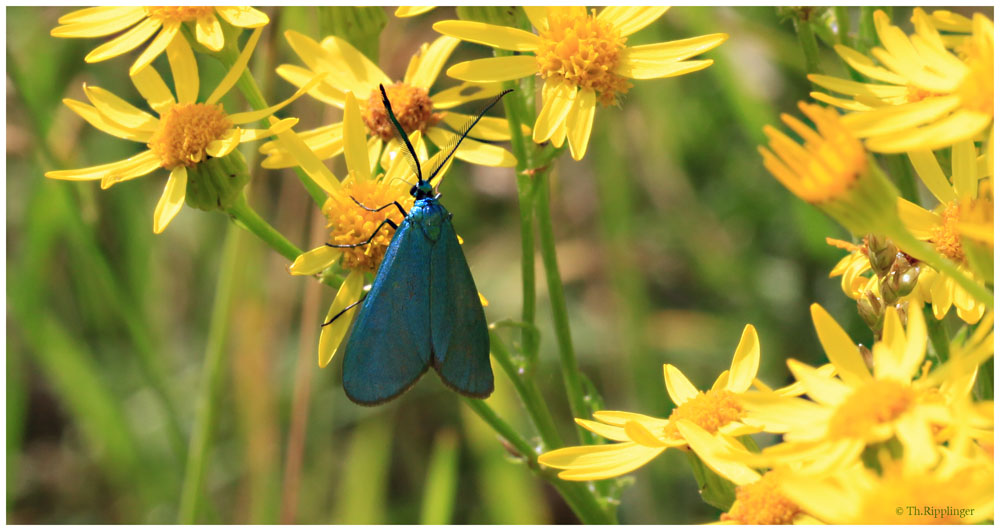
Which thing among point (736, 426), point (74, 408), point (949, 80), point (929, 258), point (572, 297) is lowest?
point (74, 408)

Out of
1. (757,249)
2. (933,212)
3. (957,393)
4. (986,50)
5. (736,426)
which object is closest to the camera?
(957,393)

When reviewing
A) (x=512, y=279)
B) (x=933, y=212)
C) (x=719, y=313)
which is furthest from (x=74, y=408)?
(x=933, y=212)

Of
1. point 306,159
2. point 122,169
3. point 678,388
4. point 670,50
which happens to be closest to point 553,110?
point 670,50

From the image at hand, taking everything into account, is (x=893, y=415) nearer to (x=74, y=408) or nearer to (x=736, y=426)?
(x=736, y=426)

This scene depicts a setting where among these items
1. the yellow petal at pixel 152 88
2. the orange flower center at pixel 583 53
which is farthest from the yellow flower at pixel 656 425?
the yellow petal at pixel 152 88

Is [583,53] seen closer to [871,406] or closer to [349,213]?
[349,213]

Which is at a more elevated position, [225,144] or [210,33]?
[210,33]
